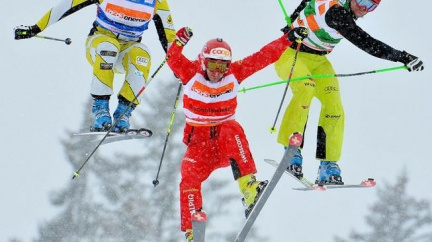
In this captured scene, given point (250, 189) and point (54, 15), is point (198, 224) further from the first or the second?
point (54, 15)

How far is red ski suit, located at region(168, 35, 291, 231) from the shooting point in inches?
344

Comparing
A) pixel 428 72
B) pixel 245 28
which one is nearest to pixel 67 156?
pixel 428 72

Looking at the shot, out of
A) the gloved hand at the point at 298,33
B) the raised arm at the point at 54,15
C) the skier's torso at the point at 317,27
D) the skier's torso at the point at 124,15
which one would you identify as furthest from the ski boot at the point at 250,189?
the raised arm at the point at 54,15

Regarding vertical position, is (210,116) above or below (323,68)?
below

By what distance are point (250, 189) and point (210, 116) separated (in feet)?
2.99

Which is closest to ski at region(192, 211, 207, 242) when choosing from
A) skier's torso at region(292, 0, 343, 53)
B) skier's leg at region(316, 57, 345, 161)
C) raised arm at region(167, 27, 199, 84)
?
raised arm at region(167, 27, 199, 84)

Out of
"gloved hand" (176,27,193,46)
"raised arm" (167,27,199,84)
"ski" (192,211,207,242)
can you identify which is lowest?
"ski" (192,211,207,242)

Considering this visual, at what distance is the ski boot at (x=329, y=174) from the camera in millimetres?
9609

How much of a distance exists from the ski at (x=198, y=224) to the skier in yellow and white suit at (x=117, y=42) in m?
1.79

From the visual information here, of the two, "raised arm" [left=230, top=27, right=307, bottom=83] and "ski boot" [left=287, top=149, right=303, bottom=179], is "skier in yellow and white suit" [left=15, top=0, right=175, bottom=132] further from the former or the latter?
"ski boot" [left=287, top=149, right=303, bottom=179]

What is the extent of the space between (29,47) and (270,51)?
13503 cm

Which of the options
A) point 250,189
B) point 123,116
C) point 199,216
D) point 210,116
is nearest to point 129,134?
point 123,116

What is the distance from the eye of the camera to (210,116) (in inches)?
348

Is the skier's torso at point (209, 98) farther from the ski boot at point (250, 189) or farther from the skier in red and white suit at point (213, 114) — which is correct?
the ski boot at point (250, 189)
